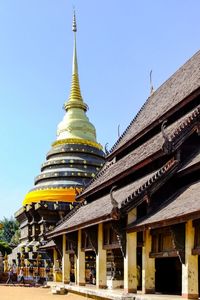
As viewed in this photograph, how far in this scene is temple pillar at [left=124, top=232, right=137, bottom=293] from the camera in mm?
13617

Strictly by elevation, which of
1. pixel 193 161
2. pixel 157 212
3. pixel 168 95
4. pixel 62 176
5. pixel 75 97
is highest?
pixel 75 97

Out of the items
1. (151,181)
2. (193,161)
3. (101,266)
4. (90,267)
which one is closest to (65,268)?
(90,267)

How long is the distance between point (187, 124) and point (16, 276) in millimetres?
17505

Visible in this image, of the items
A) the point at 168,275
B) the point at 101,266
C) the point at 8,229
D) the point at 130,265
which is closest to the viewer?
the point at 130,265

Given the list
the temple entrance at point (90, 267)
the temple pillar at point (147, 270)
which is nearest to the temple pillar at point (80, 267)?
the temple entrance at point (90, 267)

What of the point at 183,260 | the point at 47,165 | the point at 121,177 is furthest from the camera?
the point at 47,165

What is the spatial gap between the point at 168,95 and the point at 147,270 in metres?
8.14

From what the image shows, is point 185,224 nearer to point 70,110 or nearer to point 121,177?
point 121,177

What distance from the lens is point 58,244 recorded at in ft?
72.4

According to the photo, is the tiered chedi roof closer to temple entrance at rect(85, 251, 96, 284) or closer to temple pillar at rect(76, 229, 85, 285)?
temple entrance at rect(85, 251, 96, 284)

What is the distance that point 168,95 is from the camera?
64.0 feet

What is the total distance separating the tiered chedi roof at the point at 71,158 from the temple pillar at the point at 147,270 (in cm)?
1823

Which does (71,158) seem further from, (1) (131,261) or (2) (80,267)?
(1) (131,261)

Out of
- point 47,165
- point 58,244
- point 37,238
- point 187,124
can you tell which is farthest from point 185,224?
point 47,165
